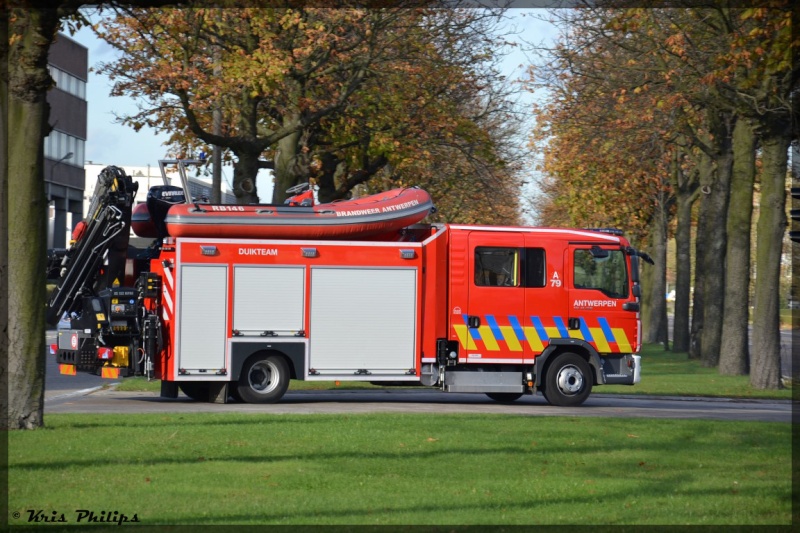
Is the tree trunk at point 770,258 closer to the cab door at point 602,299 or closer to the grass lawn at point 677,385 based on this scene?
the grass lawn at point 677,385

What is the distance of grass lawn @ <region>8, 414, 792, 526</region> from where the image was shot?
8.72m

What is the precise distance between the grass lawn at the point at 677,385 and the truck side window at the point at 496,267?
4.54 metres

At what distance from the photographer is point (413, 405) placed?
63.0 ft

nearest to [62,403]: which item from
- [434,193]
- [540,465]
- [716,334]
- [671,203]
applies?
[540,465]

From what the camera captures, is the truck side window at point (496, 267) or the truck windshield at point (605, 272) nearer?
the truck side window at point (496, 267)

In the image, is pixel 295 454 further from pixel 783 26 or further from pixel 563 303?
pixel 783 26

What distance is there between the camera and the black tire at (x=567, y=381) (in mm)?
19172

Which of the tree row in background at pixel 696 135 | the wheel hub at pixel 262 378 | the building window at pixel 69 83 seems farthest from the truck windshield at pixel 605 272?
the building window at pixel 69 83

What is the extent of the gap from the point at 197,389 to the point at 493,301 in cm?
511

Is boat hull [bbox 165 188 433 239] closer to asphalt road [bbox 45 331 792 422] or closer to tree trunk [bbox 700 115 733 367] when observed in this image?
asphalt road [bbox 45 331 792 422]

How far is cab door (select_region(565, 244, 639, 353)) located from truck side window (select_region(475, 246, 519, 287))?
979 millimetres

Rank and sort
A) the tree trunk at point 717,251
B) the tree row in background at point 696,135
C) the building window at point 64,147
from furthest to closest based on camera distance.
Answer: the building window at point 64,147, the tree trunk at point 717,251, the tree row in background at point 696,135

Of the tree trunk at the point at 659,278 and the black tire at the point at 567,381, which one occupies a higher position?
the tree trunk at the point at 659,278

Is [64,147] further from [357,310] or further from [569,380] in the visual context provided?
[569,380]
